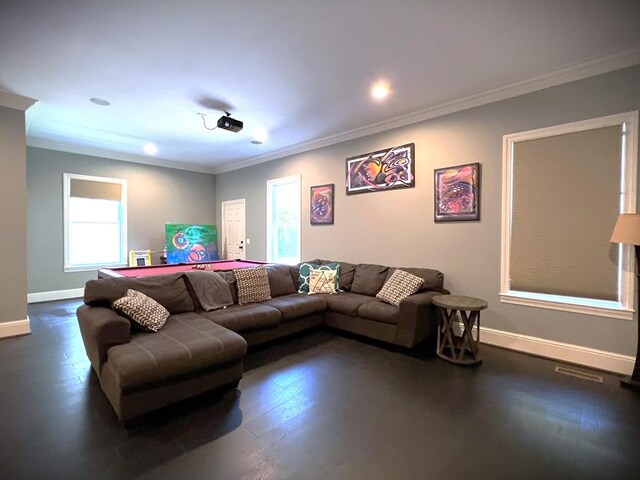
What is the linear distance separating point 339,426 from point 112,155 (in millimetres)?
6777

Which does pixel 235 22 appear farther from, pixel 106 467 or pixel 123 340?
pixel 106 467

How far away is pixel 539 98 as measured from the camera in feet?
10.3

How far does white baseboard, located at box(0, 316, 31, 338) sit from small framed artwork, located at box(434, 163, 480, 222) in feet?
18.1

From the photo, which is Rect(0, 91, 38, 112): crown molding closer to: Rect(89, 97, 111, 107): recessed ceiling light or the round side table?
Rect(89, 97, 111, 107): recessed ceiling light

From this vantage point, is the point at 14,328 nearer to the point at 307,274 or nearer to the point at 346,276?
the point at 307,274

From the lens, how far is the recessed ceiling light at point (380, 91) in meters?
3.22

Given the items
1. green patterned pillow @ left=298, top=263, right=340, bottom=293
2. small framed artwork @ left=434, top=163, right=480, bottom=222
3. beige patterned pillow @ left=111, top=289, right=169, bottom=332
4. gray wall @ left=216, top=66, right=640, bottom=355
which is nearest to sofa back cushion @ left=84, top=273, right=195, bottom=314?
beige patterned pillow @ left=111, top=289, right=169, bottom=332

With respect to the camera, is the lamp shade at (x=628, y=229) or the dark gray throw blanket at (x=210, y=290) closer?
the lamp shade at (x=628, y=229)

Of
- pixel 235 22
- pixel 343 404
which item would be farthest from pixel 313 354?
pixel 235 22

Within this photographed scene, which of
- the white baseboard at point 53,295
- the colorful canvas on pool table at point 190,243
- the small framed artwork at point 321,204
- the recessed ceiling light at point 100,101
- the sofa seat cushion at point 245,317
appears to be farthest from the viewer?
the colorful canvas on pool table at point 190,243

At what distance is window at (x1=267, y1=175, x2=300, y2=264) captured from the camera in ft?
19.0

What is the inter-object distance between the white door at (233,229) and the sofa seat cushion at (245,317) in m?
3.65

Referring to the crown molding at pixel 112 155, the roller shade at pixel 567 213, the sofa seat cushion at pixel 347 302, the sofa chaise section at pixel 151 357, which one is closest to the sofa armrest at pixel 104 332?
the sofa chaise section at pixel 151 357

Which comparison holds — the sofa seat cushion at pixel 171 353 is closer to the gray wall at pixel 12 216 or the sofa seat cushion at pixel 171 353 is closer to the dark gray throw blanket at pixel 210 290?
the dark gray throw blanket at pixel 210 290
